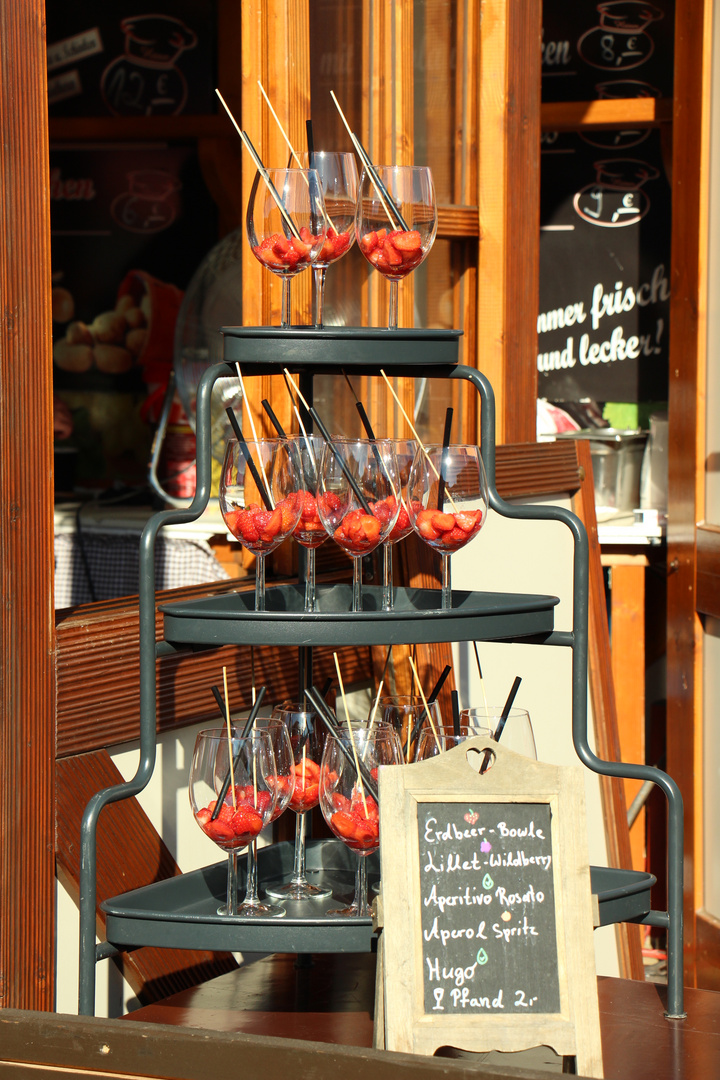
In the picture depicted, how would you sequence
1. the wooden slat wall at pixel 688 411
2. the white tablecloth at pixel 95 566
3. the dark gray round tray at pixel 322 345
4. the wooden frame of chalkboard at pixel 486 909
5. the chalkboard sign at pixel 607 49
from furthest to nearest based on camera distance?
1. the chalkboard sign at pixel 607 49
2. the white tablecloth at pixel 95 566
3. the wooden slat wall at pixel 688 411
4. the dark gray round tray at pixel 322 345
5. the wooden frame of chalkboard at pixel 486 909

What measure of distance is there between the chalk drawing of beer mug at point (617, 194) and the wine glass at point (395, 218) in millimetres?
2191

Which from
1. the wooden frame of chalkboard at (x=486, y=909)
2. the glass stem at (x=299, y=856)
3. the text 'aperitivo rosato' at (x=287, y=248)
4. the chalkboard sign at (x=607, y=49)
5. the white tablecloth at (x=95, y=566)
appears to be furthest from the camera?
the chalkboard sign at (x=607, y=49)

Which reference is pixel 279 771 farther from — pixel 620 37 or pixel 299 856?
pixel 620 37

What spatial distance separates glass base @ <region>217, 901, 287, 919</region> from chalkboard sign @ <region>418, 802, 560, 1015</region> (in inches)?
7.8

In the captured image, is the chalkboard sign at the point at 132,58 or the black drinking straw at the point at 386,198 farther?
the chalkboard sign at the point at 132,58

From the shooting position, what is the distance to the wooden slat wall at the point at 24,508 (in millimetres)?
1424

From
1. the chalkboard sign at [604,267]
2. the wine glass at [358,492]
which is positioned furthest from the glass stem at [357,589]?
the chalkboard sign at [604,267]

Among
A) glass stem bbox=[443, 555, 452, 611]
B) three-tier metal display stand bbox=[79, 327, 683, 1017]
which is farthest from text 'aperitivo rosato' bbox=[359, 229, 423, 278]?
glass stem bbox=[443, 555, 452, 611]

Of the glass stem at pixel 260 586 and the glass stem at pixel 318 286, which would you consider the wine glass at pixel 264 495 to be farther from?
the glass stem at pixel 318 286

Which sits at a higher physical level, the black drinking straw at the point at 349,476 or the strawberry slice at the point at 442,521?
the black drinking straw at the point at 349,476

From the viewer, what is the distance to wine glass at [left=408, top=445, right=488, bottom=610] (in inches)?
54.5

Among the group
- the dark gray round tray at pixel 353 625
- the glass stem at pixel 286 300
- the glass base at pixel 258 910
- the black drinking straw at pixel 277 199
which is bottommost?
the glass base at pixel 258 910

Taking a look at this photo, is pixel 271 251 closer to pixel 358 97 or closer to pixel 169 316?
pixel 358 97

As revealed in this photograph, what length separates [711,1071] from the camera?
1.25m
